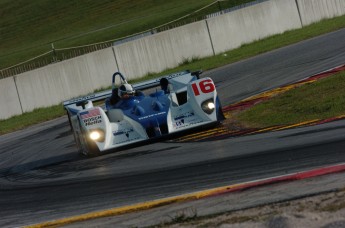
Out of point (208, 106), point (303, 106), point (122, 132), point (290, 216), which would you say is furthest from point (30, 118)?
point (290, 216)

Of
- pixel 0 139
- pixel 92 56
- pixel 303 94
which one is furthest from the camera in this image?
pixel 92 56

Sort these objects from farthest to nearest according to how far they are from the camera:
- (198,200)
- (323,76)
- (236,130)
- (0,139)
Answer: (0,139), (323,76), (236,130), (198,200)

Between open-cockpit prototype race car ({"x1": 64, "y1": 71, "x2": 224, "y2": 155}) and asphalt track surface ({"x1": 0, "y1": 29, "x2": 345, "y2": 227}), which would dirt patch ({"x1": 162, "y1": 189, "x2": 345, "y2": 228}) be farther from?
open-cockpit prototype race car ({"x1": 64, "y1": 71, "x2": 224, "y2": 155})

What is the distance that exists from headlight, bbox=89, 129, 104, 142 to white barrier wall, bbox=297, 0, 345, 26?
1849cm

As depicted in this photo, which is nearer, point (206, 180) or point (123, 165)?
point (206, 180)

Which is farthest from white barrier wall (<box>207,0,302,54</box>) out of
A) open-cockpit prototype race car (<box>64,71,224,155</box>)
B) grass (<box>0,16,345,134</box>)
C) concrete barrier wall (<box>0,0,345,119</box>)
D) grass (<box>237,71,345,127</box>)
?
open-cockpit prototype race car (<box>64,71,224,155</box>)

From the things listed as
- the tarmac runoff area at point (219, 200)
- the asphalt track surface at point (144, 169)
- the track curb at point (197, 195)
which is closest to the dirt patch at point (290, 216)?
the tarmac runoff area at point (219, 200)

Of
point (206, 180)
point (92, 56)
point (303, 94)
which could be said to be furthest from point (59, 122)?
point (206, 180)

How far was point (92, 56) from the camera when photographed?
26.0 meters

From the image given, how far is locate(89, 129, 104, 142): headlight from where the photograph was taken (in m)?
13.2

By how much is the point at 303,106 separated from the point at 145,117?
8.45 feet

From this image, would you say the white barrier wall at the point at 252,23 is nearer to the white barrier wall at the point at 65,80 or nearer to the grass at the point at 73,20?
the white barrier wall at the point at 65,80

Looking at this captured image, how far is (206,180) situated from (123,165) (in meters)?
2.87

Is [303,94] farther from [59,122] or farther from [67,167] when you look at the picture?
[59,122]
